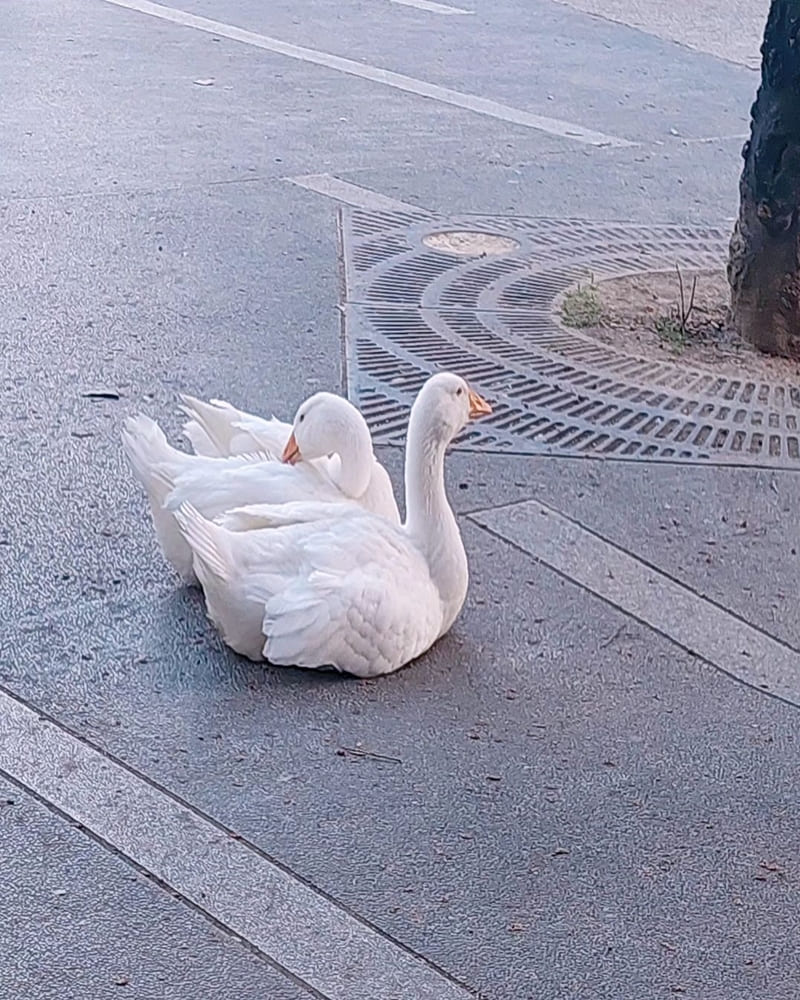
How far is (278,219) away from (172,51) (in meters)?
4.60

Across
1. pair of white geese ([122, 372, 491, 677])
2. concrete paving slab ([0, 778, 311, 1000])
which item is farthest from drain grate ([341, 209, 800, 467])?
concrete paving slab ([0, 778, 311, 1000])

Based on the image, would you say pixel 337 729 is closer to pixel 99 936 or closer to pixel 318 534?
pixel 318 534

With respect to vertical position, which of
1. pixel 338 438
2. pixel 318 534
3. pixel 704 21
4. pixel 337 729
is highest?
pixel 338 438

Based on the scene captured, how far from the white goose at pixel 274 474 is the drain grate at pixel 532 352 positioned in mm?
1119

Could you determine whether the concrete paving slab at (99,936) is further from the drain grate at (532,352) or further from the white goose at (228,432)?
the drain grate at (532,352)

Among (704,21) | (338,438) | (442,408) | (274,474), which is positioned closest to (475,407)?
(442,408)

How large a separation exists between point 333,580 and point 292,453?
0.53 metres

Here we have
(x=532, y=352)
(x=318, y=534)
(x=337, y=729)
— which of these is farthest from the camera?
(x=532, y=352)

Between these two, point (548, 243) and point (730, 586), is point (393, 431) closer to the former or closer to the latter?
point (730, 586)

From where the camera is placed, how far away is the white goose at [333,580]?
400cm

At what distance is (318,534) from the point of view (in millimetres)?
4121

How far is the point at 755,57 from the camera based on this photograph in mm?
13633

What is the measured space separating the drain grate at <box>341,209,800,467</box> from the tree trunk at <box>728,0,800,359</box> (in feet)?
1.23

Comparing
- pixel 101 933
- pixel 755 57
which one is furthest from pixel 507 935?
pixel 755 57
